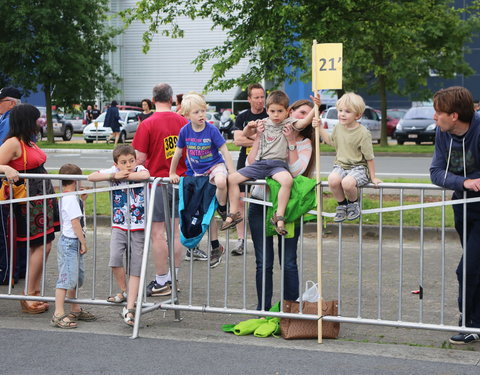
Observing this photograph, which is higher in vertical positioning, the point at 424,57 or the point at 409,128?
the point at 424,57

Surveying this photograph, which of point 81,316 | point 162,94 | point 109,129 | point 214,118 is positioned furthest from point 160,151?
point 214,118

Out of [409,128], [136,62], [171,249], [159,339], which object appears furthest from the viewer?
[136,62]

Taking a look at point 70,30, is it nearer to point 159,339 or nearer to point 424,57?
point 424,57

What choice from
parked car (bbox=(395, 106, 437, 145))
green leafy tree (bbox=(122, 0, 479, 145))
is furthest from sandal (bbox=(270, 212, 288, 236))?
parked car (bbox=(395, 106, 437, 145))

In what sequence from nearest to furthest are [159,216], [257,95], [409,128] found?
1. [159,216]
2. [257,95]
3. [409,128]

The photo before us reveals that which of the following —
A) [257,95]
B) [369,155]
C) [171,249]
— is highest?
[257,95]

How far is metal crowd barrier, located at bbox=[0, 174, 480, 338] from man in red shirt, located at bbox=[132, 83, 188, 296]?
9.8 inches

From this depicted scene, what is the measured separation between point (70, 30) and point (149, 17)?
1545 cm

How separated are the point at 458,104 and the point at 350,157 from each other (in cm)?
88

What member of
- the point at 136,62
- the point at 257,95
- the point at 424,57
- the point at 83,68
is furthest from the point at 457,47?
the point at 136,62

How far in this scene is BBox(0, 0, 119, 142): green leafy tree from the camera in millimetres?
31453

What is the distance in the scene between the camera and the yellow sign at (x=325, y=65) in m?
6.03

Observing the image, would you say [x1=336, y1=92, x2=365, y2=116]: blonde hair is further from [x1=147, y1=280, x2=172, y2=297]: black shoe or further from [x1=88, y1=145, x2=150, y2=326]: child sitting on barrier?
[x1=147, y1=280, x2=172, y2=297]: black shoe

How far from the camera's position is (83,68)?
1294 inches
